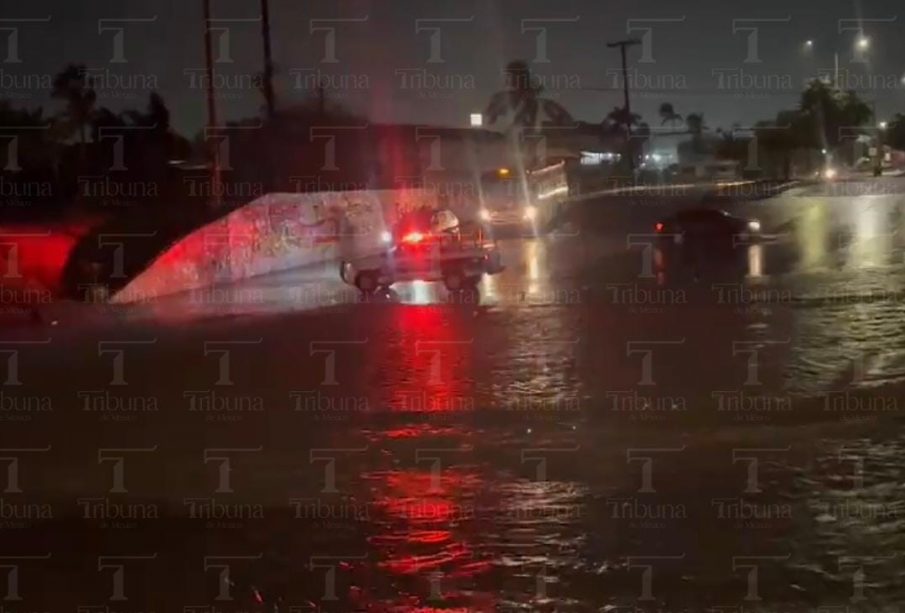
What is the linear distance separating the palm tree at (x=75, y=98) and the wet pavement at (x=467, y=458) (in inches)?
1019

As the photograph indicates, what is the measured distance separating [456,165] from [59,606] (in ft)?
167

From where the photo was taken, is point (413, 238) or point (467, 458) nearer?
point (467, 458)

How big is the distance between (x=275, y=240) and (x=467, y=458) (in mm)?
26497

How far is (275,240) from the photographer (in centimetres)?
3691

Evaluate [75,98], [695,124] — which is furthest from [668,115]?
[75,98]

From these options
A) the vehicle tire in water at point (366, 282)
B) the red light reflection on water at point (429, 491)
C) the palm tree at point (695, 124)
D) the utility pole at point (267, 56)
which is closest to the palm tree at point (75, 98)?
the utility pole at point (267, 56)

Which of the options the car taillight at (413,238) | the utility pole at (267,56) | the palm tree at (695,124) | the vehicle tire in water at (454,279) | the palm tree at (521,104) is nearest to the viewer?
the vehicle tire in water at (454,279)

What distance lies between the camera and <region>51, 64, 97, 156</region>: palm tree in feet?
151

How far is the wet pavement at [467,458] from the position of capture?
7.64 m

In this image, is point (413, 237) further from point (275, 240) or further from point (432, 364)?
point (432, 364)

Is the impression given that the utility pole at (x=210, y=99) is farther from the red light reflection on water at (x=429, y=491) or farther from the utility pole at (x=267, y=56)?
the red light reflection on water at (x=429, y=491)

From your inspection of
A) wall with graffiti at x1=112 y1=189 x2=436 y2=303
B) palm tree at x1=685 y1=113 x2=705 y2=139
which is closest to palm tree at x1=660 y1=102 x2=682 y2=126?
palm tree at x1=685 y1=113 x2=705 y2=139

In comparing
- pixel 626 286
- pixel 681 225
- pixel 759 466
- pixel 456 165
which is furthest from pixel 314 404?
pixel 456 165

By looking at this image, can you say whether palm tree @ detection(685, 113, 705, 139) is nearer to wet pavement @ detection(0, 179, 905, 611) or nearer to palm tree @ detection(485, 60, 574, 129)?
palm tree @ detection(485, 60, 574, 129)
